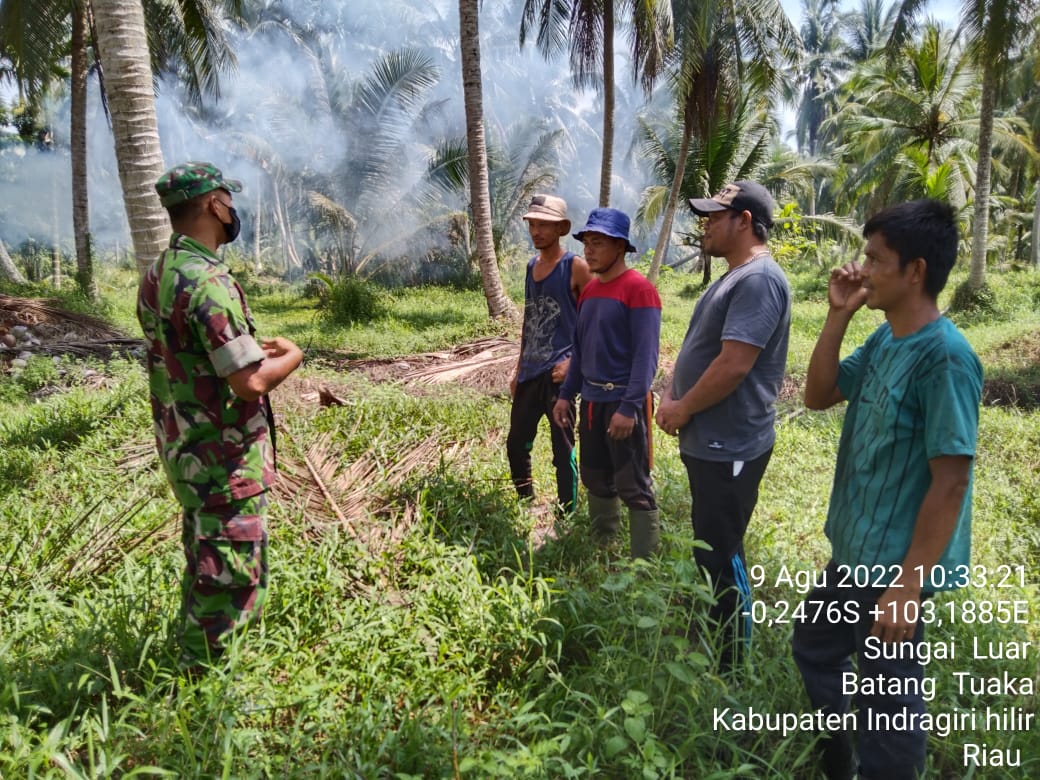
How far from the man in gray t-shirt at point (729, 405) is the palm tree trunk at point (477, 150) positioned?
25.7 feet

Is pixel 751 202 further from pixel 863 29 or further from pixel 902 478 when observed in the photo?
pixel 863 29

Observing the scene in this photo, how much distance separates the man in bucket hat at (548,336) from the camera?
11.9 ft

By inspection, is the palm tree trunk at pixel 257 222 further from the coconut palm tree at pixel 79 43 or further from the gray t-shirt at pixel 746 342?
the gray t-shirt at pixel 746 342

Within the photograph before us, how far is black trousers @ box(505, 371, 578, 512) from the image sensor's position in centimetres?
374

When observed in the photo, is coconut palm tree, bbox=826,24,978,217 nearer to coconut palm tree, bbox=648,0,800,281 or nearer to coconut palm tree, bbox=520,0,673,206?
coconut palm tree, bbox=648,0,800,281

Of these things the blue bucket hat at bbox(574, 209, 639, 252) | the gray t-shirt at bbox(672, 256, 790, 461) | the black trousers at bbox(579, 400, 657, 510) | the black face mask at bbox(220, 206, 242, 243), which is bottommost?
the black trousers at bbox(579, 400, 657, 510)

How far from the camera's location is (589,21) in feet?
38.4

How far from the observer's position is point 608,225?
311 cm

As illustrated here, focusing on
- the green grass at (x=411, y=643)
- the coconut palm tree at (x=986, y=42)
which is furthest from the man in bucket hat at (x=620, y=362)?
the coconut palm tree at (x=986, y=42)

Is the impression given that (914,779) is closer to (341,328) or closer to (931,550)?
(931,550)

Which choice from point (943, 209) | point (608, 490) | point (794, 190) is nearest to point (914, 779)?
point (943, 209)

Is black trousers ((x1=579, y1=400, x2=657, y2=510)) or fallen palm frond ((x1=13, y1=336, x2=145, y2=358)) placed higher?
black trousers ((x1=579, y1=400, x2=657, y2=510))

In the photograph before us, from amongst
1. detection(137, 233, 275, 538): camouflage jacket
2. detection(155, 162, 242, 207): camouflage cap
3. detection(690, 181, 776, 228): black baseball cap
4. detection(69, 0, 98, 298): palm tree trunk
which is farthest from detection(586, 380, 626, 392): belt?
detection(69, 0, 98, 298): palm tree trunk

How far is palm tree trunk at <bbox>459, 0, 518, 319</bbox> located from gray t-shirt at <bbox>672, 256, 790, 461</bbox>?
7887mm
